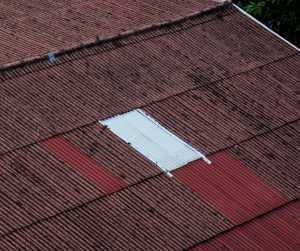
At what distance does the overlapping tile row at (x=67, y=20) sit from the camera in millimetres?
29766

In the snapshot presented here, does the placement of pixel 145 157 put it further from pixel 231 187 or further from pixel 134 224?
pixel 134 224

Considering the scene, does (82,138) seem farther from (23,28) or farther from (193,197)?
(23,28)

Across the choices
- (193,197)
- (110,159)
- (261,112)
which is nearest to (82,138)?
(110,159)

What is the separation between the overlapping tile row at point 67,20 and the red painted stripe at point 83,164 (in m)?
4.52

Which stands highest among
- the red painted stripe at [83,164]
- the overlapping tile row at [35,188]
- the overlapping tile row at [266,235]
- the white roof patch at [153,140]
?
the white roof patch at [153,140]

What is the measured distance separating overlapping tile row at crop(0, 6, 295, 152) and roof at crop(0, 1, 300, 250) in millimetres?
52

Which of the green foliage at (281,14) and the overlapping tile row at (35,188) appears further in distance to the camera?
the green foliage at (281,14)

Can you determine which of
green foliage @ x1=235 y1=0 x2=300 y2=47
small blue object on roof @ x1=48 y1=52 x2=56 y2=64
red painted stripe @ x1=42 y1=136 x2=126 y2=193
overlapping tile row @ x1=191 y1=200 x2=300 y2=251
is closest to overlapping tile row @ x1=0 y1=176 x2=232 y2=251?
overlapping tile row @ x1=191 y1=200 x2=300 y2=251

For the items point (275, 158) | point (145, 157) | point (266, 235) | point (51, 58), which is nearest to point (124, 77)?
point (51, 58)

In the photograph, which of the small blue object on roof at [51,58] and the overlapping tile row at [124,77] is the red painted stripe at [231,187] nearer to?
the overlapping tile row at [124,77]

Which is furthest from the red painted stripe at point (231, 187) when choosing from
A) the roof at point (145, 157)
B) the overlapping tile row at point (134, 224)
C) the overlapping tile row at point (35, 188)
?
the overlapping tile row at point (35, 188)

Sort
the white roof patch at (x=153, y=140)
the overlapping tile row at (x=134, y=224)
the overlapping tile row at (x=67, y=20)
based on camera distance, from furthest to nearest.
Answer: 1. the overlapping tile row at (x=67, y=20)
2. the white roof patch at (x=153, y=140)
3. the overlapping tile row at (x=134, y=224)

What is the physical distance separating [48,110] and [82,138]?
173cm

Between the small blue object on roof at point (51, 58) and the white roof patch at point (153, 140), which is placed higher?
the small blue object on roof at point (51, 58)
